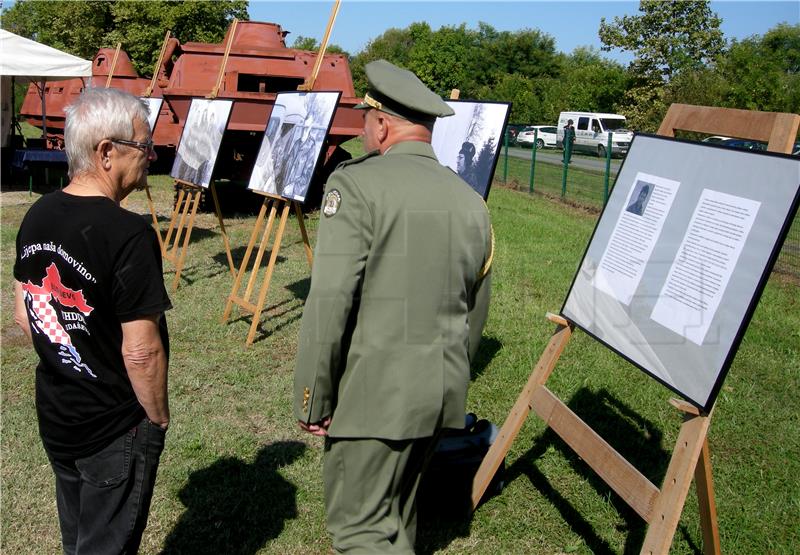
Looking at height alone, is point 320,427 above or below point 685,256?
below

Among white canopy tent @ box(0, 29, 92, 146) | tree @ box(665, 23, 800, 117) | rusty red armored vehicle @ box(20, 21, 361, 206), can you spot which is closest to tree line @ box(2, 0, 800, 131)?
tree @ box(665, 23, 800, 117)

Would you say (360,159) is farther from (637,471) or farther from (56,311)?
(637,471)

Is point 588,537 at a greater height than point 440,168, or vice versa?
point 440,168

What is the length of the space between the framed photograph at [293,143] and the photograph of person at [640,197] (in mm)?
3219

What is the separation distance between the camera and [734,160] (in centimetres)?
267

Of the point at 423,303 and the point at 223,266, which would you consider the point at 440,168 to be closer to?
the point at 423,303

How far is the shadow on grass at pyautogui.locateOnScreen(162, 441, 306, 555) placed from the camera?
11.0ft

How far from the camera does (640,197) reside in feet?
10.1

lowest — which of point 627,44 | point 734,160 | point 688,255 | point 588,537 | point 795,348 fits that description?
point 588,537

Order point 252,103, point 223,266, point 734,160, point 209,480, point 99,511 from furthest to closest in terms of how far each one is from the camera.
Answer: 1. point 252,103
2. point 223,266
3. point 209,480
4. point 734,160
5. point 99,511

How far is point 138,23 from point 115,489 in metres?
36.3

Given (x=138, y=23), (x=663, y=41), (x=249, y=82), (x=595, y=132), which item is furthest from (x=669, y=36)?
(x=249, y=82)

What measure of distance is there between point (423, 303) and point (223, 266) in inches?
258

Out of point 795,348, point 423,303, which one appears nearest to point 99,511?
point 423,303
